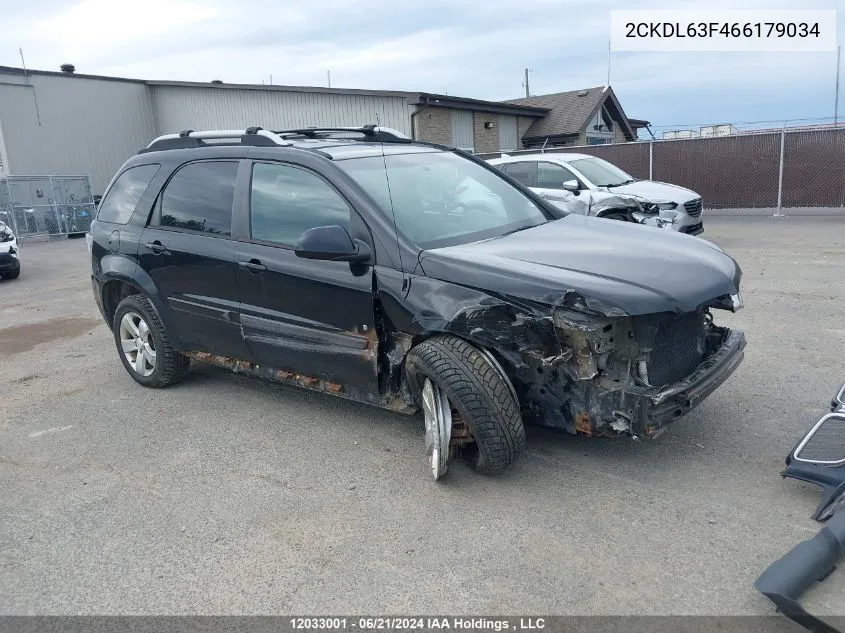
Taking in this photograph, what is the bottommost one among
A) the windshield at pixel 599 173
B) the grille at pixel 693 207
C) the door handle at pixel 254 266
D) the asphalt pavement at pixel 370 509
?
the asphalt pavement at pixel 370 509

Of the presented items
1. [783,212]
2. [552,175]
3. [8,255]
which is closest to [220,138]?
[552,175]

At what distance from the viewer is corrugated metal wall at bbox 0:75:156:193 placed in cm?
2269

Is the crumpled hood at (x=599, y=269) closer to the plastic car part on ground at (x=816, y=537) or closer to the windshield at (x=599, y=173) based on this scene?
the plastic car part on ground at (x=816, y=537)

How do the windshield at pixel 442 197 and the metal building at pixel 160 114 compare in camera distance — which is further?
the metal building at pixel 160 114

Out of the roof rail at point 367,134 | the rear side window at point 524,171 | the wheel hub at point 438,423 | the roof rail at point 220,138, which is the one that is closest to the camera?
the wheel hub at point 438,423

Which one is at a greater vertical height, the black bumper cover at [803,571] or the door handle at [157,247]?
the door handle at [157,247]

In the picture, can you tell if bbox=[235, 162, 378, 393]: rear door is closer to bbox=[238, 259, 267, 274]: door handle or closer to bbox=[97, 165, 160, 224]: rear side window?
bbox=[238, 259, 267, 274]: door handle

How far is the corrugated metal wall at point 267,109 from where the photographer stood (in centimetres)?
2230

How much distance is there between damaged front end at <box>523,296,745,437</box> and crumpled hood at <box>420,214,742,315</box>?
107mm

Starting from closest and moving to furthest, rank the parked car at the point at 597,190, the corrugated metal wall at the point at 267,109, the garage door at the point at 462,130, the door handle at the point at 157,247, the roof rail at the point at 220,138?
the roof rail at the point at 220,138
the door handle at the point at 157,247
the parked car at the point at 597,190
the corrugated metal wall at the point at 267,109
the garage door at the point at 462,130

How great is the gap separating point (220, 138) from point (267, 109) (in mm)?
20218

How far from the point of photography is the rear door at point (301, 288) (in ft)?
13.2

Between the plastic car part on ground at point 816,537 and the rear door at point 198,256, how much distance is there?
338cm

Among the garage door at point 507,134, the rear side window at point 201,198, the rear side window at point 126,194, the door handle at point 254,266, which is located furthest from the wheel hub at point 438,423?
the garage door at point 507,134
